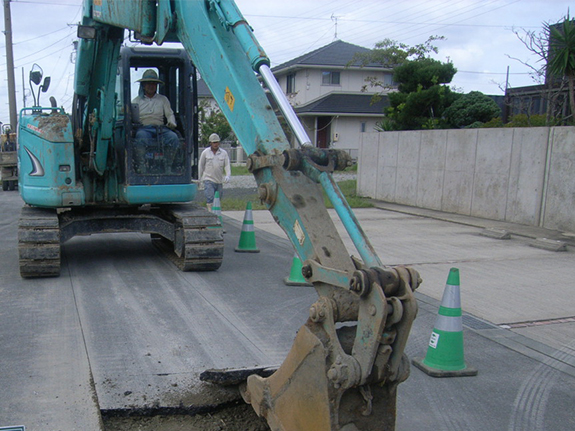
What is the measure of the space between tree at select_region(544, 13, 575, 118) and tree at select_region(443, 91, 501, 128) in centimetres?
812

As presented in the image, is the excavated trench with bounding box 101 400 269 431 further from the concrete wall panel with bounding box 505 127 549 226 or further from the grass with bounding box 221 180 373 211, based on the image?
the concrete wall panel with bounding box 505 127 549 226

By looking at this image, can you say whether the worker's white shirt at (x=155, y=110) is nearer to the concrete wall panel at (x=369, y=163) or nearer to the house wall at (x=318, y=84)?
the concrete wall panel at (x=369, y=163)

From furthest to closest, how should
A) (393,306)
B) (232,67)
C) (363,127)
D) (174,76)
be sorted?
(363,127) → (174,76) → (232,67) → (393,306)

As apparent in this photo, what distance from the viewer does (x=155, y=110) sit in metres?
7.90

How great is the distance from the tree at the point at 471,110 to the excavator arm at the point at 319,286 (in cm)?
1944

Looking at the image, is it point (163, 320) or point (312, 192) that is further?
point (163, 320)

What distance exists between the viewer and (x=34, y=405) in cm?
392

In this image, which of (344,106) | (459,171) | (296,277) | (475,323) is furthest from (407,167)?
(344,106)

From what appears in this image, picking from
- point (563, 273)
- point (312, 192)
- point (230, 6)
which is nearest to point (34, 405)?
point (312, 192)

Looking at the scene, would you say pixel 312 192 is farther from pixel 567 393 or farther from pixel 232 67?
pixel 567 393

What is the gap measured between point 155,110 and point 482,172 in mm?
8983

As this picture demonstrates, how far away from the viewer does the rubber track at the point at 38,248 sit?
7164 millimetres

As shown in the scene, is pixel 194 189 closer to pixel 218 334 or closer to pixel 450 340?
pixel 218 334

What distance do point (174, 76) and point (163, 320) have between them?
4138 millimetres
